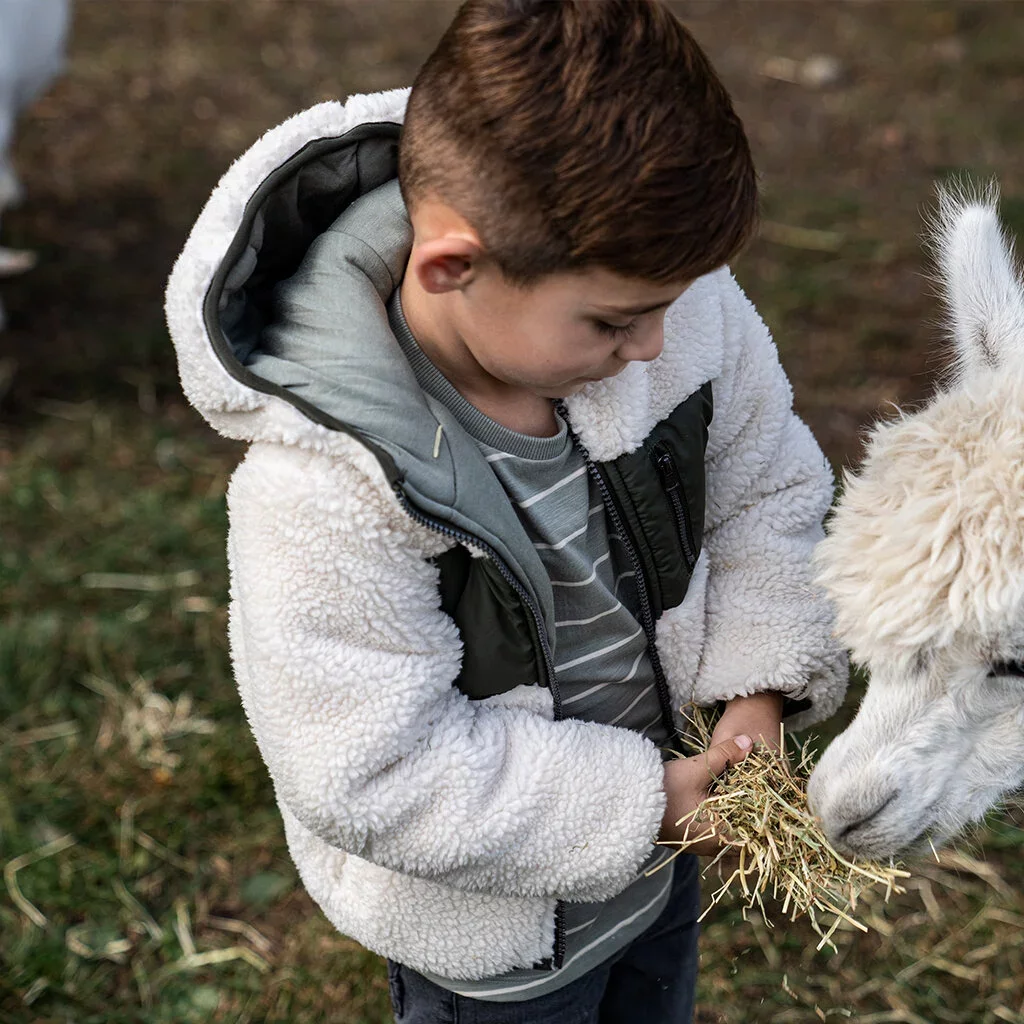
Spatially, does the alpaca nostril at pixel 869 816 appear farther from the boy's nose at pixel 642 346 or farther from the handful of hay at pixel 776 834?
the boy's nose at pixel 642 346

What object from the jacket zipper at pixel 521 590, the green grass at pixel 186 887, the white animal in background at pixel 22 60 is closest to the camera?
the jacket zipper at pixel 521 590

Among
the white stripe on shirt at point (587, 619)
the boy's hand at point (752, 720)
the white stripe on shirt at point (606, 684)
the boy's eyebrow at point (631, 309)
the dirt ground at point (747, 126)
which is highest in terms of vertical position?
the boy's eyebrow at point (631, 309)

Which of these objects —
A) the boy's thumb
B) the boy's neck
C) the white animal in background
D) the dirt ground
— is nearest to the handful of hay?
the boy's thumb

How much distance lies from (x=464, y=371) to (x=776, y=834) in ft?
2.22

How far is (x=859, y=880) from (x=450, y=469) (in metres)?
0.74

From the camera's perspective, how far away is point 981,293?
1658mm

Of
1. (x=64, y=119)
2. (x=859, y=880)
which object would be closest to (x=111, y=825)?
(x=859, y=880)

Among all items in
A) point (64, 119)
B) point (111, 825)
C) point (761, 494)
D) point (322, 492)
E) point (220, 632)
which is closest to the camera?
point (322, 492)

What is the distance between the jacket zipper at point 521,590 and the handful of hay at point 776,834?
7.3 inches

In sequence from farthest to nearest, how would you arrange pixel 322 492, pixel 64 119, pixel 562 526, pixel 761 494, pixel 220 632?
pixel 64 119
pixel 220 632
pixel 761 494
pixel 562 526
pixel 322 492

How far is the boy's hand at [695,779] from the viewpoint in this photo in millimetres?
1559

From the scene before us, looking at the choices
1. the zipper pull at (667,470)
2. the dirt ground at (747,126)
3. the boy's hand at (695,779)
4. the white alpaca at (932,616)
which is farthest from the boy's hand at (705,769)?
the dirt ground at (747,126)

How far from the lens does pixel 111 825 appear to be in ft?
8.82

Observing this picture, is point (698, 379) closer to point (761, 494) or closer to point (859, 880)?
point (761, 494)
